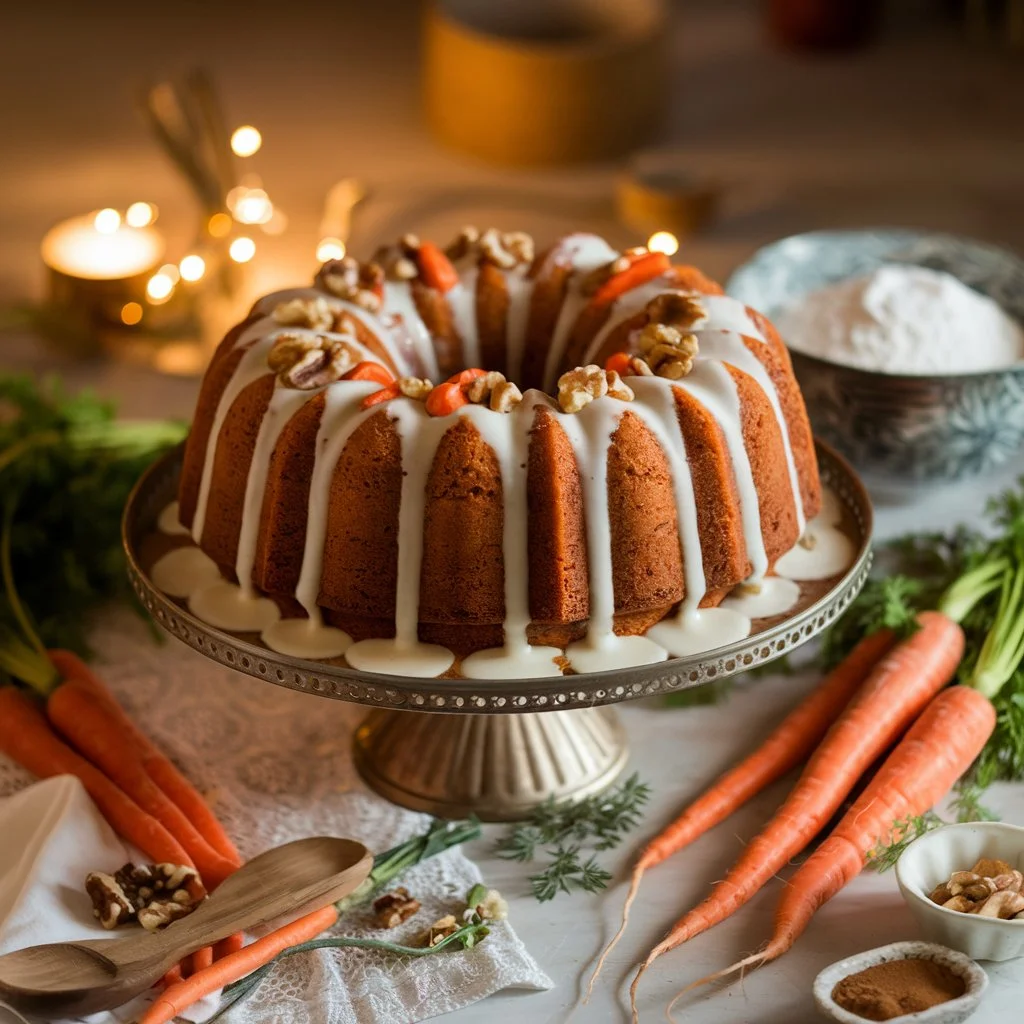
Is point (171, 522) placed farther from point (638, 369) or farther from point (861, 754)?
point (861, 754)

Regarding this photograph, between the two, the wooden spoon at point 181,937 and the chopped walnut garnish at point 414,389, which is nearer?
the wooden spoon at point 181,937

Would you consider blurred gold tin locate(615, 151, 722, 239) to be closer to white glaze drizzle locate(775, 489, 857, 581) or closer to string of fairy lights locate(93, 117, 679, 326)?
string of fairy lights locate(93, 117, 679, 326)

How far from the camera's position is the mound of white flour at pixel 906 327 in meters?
2.63

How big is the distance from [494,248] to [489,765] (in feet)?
2.29

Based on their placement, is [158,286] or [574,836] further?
[158,286]

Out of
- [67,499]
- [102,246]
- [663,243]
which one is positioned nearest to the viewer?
[67,499]

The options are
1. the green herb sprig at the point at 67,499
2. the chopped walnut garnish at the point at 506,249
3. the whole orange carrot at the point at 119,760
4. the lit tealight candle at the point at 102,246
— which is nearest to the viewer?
the whole orange carrot at the point at 119,760

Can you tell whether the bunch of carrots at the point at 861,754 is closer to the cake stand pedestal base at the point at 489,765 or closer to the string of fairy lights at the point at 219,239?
the cake stand pedestal base at the point at 489,765

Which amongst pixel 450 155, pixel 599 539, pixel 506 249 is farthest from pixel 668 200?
pixel 599 539

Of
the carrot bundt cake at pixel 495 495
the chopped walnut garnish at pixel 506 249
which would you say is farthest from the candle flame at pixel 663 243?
the carrot bundt cake at pixel 495 495

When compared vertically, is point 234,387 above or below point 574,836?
above

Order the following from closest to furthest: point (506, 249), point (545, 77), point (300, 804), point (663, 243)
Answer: point (300, 804)
point (506, 249)
point (663, 243)
point (545, 77)

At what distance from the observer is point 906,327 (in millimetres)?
2652

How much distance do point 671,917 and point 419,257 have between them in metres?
0.93
